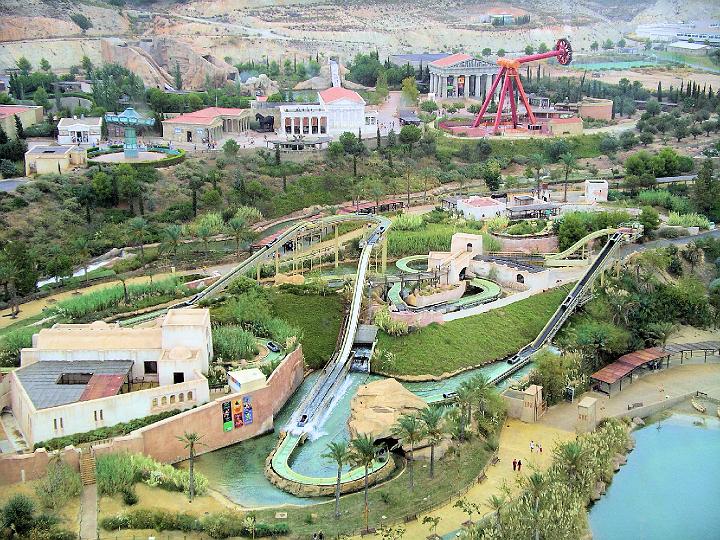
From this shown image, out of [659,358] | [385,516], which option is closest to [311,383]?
[385,516]

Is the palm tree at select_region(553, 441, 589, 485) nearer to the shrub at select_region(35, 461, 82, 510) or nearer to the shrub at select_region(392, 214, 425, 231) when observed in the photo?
the shrub at select_region(35, 461, 82, 510)

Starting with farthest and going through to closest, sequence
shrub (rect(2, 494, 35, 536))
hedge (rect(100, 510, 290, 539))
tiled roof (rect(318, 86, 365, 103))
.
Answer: tiled roof (rect(318, 86, 365, 103)), hedge (rect(100, 510, 290, 539)), shrub (rect(2, 494, 35, 536))

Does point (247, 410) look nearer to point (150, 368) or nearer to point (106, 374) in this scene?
point (150, 368)

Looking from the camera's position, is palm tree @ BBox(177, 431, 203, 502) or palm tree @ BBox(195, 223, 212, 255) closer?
palm tree @ BBox(177, 431, 203, 502)

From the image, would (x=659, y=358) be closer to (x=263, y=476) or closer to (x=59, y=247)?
(x=263, y=476)

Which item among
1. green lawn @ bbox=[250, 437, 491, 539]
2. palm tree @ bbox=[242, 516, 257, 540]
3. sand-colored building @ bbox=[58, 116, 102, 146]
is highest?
sand-colored building @ bbox=[58, 116, 102, 146]

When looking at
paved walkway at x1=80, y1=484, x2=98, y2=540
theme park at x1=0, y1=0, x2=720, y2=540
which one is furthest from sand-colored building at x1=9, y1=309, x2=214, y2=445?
paved walkway at x1=80, y1=484, x2=98, y2=540

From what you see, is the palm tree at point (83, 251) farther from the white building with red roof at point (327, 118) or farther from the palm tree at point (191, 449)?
the white building with red roof at point (327, 118)
